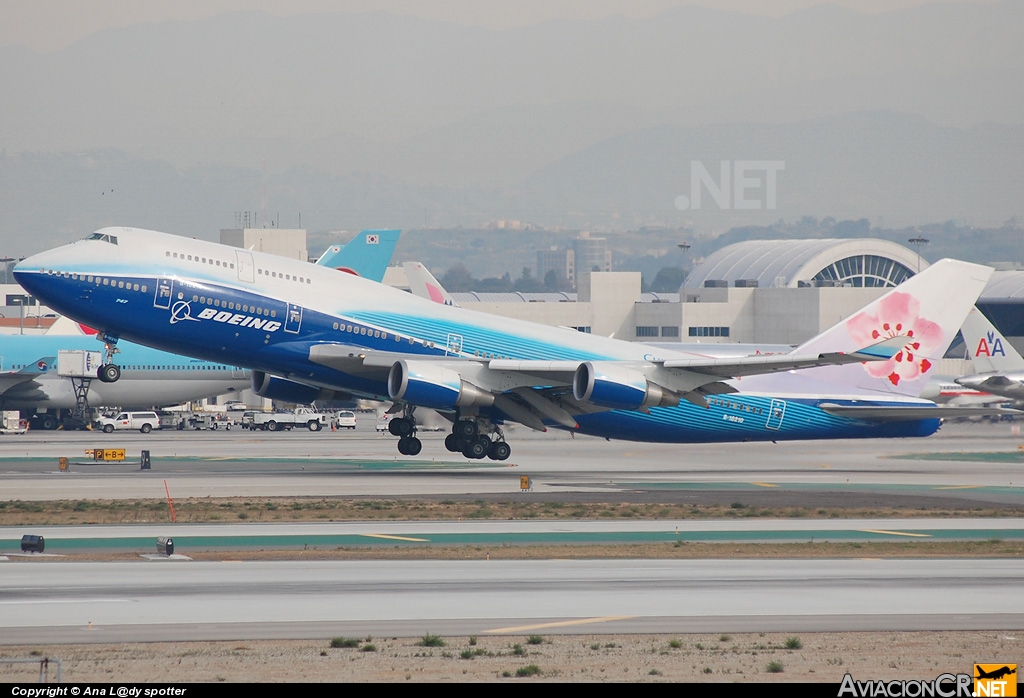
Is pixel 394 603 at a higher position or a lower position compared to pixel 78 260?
lower

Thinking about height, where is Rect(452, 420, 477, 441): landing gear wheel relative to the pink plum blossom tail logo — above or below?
below

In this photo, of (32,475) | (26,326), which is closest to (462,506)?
(32,475)

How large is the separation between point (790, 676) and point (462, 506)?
20.8m

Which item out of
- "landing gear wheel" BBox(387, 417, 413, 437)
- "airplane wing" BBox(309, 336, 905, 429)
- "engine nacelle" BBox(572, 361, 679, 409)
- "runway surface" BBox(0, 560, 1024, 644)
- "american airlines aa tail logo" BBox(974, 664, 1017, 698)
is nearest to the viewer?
"american airlines aa tail logo" BBox(974, 664, 1017, 698)

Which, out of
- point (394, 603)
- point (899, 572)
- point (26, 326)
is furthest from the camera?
point (26, 326)

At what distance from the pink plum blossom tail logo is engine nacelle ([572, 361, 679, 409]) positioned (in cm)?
1109

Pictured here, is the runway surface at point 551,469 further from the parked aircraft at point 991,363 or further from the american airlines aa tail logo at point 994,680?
the american airlines aa tail logo at point 994,680

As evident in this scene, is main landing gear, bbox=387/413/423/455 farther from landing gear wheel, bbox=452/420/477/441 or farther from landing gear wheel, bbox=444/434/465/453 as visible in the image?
landing gear wheel, bbox=452/420/477/441

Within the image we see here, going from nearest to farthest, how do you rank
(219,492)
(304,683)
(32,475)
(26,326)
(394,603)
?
(304,683) → (394,603) → (219,492) → (32,475) → (26,326)

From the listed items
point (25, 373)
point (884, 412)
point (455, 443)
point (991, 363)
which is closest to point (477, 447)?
point (455, 443)

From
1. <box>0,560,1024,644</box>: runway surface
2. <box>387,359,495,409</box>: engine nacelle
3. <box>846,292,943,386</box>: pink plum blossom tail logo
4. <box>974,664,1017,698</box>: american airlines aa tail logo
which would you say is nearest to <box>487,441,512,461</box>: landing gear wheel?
<box>387,359,495,409</box>: engine nacelle

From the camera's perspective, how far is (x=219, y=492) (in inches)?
1548

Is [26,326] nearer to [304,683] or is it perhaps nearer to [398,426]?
[398,426]

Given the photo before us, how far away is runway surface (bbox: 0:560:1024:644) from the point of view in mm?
18281
